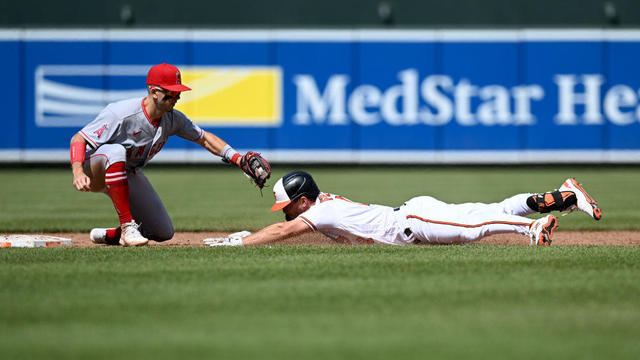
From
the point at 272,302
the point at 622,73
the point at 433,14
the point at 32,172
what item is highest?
the point at 433,14

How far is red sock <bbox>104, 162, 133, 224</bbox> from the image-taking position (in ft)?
20.9

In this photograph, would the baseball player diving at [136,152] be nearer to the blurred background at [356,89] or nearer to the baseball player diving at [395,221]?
the baseball player diving at [395,221]

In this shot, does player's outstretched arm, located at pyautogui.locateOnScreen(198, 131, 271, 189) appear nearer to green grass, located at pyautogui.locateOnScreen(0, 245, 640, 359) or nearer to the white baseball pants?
green grass, located at pyautogui.locateOnScreen(0, 245, 640, 359)

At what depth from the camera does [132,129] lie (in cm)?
661

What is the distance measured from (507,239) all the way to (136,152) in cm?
307

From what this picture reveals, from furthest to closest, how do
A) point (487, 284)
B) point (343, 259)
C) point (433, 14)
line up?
point (433, 14) < point (343, 259) < point (487, 284)

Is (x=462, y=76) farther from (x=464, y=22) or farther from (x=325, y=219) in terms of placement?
(x=325, y=219)

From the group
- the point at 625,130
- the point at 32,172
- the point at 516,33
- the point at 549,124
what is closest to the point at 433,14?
the point at 516,33

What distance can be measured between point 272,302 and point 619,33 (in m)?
15.8

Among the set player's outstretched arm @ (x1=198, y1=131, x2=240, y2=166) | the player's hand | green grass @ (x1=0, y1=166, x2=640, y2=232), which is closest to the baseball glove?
player's outstretched arm @ (x1=198, y1=131, x2=240, y2=166)

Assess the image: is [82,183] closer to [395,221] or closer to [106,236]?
[106,236]

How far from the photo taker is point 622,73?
18.0 meters

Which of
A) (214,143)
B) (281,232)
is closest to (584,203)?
(281,232)

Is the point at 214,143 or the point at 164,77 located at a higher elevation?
the point at 164,77
